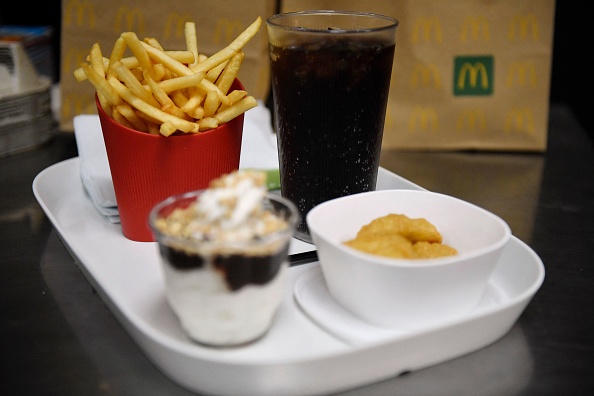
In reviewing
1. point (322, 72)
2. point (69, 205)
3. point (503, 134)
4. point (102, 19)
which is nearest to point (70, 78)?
point (102, 19)

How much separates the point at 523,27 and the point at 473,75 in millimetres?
169

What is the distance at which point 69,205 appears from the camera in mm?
1463

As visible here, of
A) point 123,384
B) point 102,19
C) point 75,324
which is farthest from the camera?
point 102,19

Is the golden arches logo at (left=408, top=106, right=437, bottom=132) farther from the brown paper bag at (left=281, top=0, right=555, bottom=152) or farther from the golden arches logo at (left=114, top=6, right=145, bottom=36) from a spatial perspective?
the golden arches logo at (left=114, top=6, right=145, bottom=36)

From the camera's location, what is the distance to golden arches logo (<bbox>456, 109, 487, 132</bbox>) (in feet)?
6.42

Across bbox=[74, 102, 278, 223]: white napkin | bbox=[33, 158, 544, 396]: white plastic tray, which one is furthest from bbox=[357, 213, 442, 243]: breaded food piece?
bbox=[74, 102, 278, 223]: white napkin

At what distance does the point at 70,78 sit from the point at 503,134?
1147 millimetres

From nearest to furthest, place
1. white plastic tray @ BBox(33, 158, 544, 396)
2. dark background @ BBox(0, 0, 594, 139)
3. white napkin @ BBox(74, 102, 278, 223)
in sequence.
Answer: white plastic tray @ BBox(33, 158, 544, 396), white napkin @ BBox(74, 102, 278, 223), dark background @ BBox(0, 0, 594, 139)

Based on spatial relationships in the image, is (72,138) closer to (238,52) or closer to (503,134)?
(238,52)

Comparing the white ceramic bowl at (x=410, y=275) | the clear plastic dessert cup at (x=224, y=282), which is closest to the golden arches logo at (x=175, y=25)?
the white ceramic bowl at (x=410, y=275)

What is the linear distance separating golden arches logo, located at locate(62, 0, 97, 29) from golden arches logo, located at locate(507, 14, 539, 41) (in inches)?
41.6

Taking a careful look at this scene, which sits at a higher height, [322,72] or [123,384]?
[322,72]

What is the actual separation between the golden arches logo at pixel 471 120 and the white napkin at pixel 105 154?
53 cm

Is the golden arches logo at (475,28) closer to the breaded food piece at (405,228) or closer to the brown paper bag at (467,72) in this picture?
the brown paper bag at (467,72)
